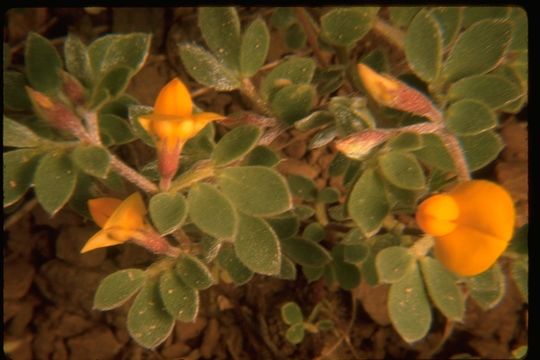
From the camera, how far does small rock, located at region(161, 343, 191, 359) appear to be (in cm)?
179

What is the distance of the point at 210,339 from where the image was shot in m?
1.83

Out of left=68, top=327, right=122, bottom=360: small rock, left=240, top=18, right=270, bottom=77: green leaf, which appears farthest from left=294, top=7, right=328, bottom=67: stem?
left=68, top=327, right=122, bottom=360: small rock

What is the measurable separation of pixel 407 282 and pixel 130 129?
670 mm

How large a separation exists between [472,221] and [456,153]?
0.14 meters

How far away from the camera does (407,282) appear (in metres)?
1.22

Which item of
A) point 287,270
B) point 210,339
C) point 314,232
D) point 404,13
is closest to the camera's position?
point 404,13

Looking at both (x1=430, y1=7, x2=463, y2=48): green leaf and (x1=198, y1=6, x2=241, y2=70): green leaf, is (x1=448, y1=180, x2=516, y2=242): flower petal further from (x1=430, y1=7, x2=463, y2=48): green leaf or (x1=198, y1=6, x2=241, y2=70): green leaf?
(x1=198, y1=6, x2=241, y2=70): green leaf

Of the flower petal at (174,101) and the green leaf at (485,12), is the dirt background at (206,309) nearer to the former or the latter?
the green leaf at (485,12)

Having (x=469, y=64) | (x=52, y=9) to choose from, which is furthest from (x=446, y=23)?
(x=52, y=9)

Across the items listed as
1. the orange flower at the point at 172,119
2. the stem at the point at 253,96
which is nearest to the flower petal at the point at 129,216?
the orange flower at the point at 172,119

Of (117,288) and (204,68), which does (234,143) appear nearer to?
(204,68)

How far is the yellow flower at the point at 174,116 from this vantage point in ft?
3.20

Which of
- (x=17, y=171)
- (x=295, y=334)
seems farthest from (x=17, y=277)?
(x=295, y=334)

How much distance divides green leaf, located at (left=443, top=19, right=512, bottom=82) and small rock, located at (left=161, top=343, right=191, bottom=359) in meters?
1.17
